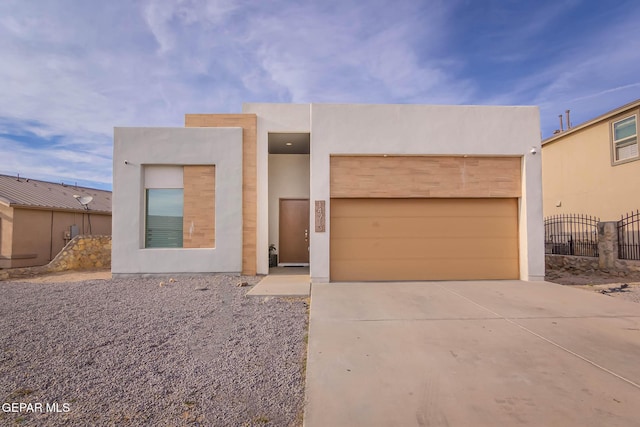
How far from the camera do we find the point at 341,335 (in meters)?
4.12

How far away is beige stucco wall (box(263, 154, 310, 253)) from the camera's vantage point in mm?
10883

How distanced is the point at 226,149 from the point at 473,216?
7144mm

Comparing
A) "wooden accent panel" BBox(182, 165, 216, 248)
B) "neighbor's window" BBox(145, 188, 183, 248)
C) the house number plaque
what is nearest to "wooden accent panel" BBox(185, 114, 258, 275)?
"wooden accent panel" BBox(182, 165, 216, 248)

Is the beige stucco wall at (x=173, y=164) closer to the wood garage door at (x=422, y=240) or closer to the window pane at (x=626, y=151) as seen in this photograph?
the wood garage door at (x=422, y=240)

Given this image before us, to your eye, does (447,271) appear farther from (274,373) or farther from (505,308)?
(274,373)

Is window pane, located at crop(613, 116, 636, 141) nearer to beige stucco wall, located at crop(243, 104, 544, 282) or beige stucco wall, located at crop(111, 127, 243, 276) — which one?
beige stucco wall, located at crop(243, 104, 544, 282)

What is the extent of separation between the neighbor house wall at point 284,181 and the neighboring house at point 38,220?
32.7 ft

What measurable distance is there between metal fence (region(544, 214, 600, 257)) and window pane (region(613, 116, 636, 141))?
3.21 metres

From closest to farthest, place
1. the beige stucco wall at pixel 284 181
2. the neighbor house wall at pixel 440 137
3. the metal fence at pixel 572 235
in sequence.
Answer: the neighbor house wall at pixel 440 137
the metal fence at pixel 572 235
the beige stucco wall at pixel 284 181

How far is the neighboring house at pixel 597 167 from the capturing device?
10742 millimetres

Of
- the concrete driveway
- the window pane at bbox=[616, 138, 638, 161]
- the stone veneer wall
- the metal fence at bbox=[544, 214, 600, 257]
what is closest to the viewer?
the concrete driveway

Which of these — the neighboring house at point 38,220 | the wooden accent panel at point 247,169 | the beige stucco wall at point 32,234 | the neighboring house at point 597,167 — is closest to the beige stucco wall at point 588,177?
the neighboring house at point 597,167

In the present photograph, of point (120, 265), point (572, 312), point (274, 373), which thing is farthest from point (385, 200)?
point (120, 265)

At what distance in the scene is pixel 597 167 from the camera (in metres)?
12.0
